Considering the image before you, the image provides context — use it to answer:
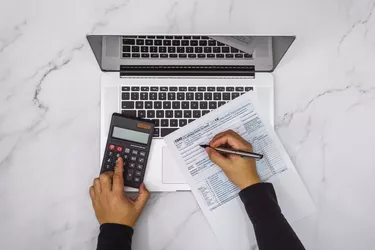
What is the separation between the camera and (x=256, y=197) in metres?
0.84

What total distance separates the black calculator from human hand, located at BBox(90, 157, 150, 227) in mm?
15

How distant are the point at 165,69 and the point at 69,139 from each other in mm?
247

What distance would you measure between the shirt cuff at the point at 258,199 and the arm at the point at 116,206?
0.20m

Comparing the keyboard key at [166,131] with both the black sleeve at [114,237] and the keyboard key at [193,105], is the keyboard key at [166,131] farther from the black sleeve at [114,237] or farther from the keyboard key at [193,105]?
the black sleeve at [114,237]

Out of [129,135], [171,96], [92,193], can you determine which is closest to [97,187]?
[92,193]

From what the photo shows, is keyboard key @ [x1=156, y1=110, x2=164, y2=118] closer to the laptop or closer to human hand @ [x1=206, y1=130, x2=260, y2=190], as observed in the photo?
the laptop

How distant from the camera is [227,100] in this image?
3.00 ft

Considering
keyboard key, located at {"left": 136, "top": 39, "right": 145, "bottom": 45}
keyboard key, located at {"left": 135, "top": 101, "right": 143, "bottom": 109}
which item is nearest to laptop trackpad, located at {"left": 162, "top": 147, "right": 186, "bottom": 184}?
keyboard key, located at {"left": 135, "top": 101, "right": 143, "bottom": 109}

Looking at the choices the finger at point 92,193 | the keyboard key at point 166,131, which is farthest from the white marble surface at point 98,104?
the keyboard key at point 166,131

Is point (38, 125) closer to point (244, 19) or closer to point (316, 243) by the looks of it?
point (244, 19)

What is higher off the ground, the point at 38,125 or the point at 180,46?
the point at 180,46

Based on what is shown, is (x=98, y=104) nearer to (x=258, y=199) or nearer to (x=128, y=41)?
(x=128, y=41)

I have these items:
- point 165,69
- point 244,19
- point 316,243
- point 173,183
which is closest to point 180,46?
point 165,69

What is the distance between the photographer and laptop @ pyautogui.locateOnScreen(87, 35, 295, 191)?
2.93 ft
